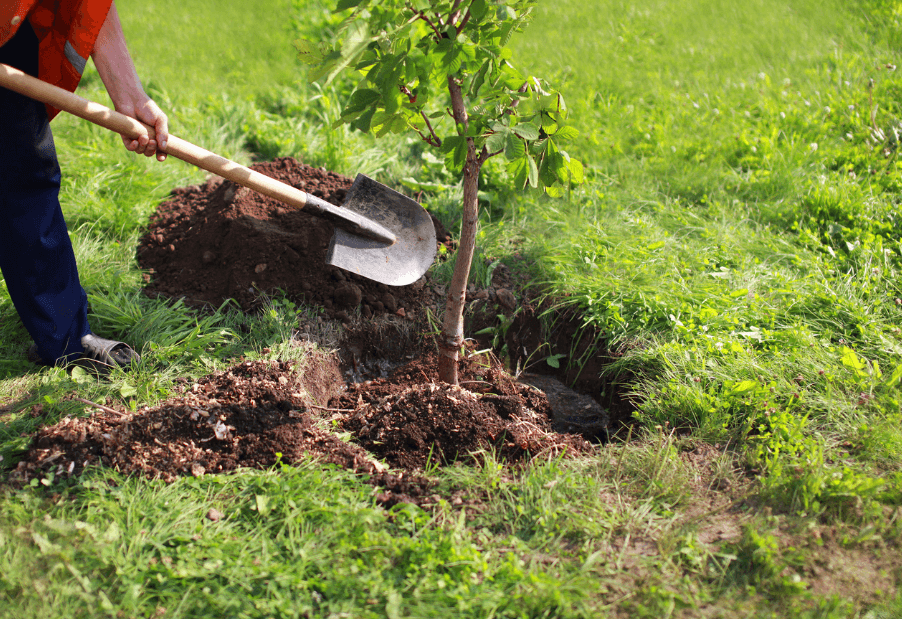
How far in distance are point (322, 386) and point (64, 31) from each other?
1876mm

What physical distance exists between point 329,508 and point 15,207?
1831 millimetres

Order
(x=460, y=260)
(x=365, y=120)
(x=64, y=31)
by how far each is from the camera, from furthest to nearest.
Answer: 1. (x=460, y=260)
2. (x=64, y=31)
3. (x=365, y=120)

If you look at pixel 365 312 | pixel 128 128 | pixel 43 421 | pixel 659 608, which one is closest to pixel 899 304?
pixel 659 608

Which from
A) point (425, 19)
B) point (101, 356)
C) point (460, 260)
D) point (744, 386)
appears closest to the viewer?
point (425, 19)

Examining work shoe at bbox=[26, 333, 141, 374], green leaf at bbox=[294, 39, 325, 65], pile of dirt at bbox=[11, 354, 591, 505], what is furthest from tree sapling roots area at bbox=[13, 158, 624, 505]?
green leaf at bbox=[294, 39, 325, 65]

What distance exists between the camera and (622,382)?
292 cm

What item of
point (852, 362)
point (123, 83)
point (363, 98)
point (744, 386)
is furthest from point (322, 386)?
point (852, 362)

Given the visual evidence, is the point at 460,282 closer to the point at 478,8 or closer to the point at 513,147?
Result: the point at 513,147

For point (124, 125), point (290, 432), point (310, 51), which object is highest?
point (310, 51)

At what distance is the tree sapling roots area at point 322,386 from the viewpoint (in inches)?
91.4

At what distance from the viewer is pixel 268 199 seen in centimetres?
341

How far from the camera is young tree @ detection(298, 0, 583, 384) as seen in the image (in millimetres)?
1924

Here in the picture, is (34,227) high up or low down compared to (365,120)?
down

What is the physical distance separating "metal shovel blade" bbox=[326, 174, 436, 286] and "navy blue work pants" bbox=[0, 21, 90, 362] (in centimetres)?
124
